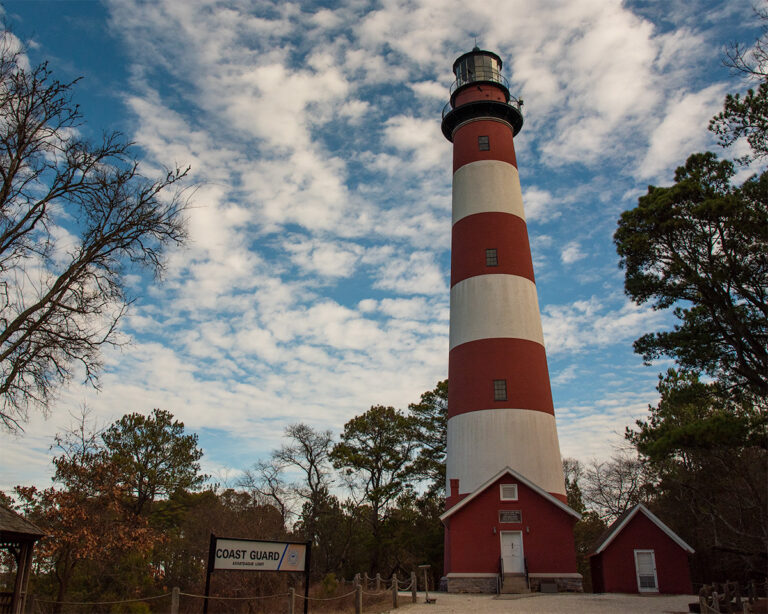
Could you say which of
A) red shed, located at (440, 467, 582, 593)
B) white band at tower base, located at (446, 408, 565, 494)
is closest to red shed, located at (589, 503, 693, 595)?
red shed, located at (440, 467, 582, 593)

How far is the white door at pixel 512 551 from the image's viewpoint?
19656mm

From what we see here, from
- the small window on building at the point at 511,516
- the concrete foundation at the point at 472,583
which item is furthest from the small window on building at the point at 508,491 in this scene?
the concrete foundation at the point at 472,583

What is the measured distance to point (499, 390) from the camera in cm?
2145

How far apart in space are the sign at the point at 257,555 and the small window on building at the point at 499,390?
413 inches

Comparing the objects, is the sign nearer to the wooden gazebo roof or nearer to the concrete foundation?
the wooden gazebo roof

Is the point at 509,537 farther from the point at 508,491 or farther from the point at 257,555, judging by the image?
the point at 257,555

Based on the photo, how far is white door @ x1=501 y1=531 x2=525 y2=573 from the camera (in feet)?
64.5

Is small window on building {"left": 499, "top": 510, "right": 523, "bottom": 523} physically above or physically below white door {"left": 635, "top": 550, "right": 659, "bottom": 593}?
above

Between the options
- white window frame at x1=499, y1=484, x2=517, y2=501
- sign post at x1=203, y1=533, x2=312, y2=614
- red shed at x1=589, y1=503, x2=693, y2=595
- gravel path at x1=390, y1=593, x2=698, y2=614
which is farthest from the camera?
white window frame at x1=499, y1=484, x2=517, y2=501

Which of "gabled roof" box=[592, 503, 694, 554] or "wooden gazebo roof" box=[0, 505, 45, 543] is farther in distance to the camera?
"gabled roof" box=[592, 503, 694, 554]

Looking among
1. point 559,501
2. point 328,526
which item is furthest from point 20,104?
point 328,526

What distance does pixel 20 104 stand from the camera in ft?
36.9

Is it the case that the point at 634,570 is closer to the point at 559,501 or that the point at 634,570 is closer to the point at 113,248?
the point at 559,501

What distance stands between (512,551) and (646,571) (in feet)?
14.1
